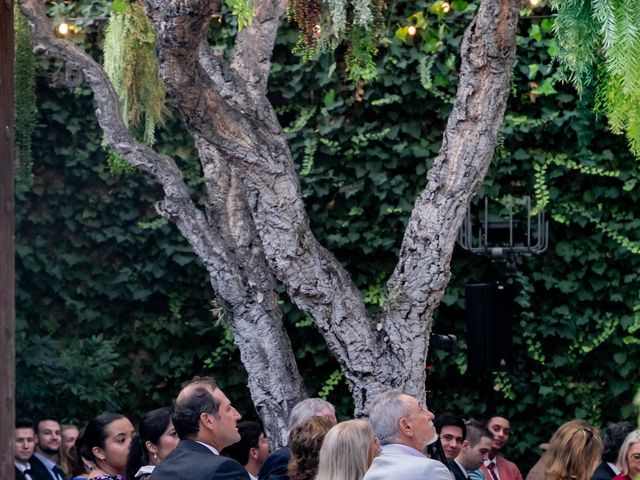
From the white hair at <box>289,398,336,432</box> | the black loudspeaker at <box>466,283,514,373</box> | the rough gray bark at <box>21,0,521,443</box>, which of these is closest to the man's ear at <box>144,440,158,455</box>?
the white hair at <box>289,398,336,432</box>

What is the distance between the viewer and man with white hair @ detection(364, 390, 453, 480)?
353 cm

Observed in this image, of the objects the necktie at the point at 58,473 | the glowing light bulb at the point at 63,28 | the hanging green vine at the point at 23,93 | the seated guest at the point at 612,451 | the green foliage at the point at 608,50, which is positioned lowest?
the necktie at the point at 58,473

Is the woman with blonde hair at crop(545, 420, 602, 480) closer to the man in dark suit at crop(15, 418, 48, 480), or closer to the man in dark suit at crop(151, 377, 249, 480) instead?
the man in dark suit at crop(151, 377, 249, 480)

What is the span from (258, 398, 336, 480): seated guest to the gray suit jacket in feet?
3.69

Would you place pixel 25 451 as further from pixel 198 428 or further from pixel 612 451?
pixel 612 451

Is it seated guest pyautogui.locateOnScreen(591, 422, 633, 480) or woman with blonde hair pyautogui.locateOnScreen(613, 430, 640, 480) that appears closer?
woman with blonde hair pyautogui.locateOnScreen(613, 430, 640, 480)

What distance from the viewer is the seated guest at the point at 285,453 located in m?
4.70

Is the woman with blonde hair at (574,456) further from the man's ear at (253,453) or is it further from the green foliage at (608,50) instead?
the green foliage at (608,50)

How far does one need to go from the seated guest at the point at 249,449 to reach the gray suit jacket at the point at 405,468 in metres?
2.22

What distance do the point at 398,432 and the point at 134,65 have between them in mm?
3767

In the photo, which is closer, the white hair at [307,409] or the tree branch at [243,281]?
the white hair at [307,409]

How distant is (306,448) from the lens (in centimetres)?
421

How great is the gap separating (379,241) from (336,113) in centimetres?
117

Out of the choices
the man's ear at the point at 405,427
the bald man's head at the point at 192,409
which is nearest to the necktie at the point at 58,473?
→ the bald man's head at the point at 192,409
